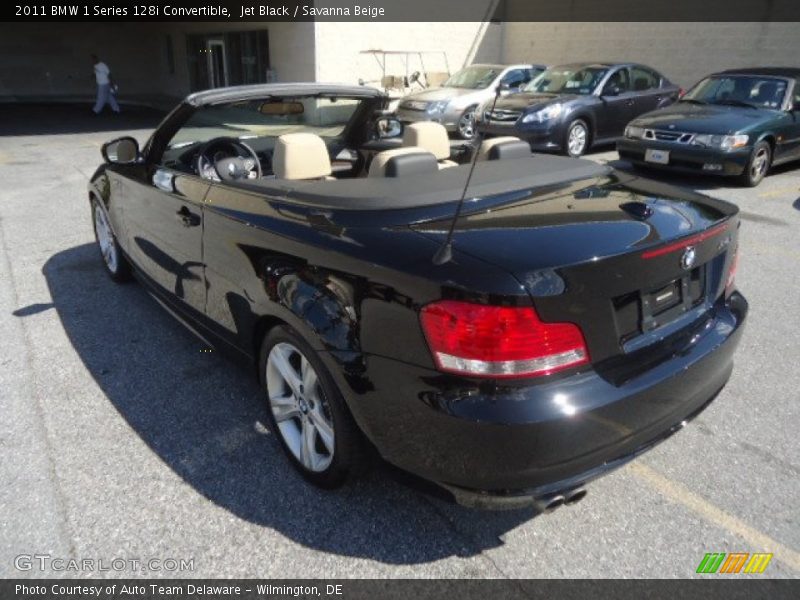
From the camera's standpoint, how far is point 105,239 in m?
4.92

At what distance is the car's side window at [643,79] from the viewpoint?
11351 mm

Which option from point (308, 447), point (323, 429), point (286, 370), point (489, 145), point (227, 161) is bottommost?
point (308, 447)

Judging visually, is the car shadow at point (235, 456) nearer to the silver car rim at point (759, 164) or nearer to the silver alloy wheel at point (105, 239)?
the silver alloy wheel at point (105, 239)

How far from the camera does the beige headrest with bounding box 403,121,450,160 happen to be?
11.5ft

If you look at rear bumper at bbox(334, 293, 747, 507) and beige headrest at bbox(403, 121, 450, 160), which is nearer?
rear bumper at bbox(334, 293, 747, 507)

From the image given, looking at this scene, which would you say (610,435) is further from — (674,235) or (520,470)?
(674,235)

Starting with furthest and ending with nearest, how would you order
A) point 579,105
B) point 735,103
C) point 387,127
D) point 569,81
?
point 569,81
point 579,105
point 735,103
point 387,127

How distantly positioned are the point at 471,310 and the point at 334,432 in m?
0.82

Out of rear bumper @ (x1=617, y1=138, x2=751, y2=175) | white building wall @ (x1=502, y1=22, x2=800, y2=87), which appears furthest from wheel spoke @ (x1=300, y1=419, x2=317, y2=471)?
white building wall @ (x1=502, y1=22, x2=800, y2=87)

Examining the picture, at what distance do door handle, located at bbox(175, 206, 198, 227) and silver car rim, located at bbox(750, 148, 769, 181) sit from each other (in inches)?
301

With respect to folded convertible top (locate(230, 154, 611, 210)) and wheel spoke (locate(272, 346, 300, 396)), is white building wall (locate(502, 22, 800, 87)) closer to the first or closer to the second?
folded convertible top (locate(230, 154, 611, 210))

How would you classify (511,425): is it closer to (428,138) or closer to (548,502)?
(548,502)

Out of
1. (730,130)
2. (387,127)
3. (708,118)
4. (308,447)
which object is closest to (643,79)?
(708,118)

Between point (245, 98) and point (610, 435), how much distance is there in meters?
2.66
